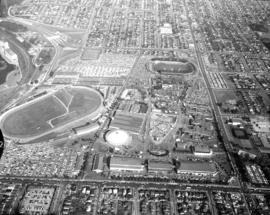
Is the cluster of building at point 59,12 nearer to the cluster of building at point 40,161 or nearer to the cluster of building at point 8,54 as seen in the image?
the cluster of building at point 8,54

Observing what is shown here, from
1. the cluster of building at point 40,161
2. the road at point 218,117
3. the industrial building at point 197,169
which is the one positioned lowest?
the cluster of building at point 40,161

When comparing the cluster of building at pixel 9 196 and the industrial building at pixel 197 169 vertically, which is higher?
the industrial building at pixel 197 169

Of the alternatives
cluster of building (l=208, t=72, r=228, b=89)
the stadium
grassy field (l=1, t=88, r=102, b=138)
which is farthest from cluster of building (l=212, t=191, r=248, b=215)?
cluster of building (l=208, t=72, r=228, b=89)

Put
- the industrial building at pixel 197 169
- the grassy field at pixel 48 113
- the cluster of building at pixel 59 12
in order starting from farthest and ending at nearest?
the cluster of building at pixel 59 12 → the grassy field at pixel 48 113 → the industrial building at pixel 197 169

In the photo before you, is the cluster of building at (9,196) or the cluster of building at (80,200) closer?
the cluster of building at (9,196)

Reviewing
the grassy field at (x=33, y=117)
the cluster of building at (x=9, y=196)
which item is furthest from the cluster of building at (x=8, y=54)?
the cluster of building at (x=9, y=196)

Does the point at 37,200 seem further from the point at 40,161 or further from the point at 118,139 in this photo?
the point at 118,139

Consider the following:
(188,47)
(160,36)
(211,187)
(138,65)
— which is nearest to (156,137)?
(211,187)
